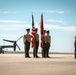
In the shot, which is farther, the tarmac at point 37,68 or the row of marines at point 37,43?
the row of marines at point 37,43

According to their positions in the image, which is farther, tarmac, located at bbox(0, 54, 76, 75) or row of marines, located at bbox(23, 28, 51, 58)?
row of marines, located at bbox(23, 28, 51, 58)

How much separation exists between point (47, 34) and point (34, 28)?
3.51ft

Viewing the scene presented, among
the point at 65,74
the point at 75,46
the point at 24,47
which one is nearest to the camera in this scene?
the point at 65,74

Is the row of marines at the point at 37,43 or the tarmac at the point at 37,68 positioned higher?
the row of marines at the point at 37,43

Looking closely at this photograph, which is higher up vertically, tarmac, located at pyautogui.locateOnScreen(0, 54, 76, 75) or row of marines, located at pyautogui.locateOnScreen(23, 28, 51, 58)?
row of marines, located at pyautogui.locateOnScreen(23, 28, 51, 58)

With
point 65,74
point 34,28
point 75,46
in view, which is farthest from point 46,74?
point 34,28

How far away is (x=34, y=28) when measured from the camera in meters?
20.6

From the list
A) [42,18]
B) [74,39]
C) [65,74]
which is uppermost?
[42,18]

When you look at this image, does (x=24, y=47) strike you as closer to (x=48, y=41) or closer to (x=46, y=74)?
(x=48, y=41)

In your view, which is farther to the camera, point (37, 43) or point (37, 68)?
point (37, 43)

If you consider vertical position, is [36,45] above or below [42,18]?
below

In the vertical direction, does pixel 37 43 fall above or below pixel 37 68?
above

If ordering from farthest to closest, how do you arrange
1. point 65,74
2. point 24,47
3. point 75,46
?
1. point 24,47
2. point 75,46
3. point 65,74

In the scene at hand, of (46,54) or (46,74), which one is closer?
(46,74)
